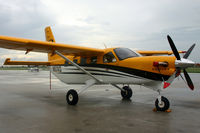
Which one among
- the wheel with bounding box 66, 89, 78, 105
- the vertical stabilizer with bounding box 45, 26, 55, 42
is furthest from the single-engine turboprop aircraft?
the vertical stabilizer with bounding box 45, 26, 55, 42

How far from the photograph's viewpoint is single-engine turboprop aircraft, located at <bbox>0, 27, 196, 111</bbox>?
6.19 meters

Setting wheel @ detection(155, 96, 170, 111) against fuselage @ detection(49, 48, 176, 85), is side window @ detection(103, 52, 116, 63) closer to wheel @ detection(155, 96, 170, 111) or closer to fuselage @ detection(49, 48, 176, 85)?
fuselage @ detection(49, 48, 176, 85)

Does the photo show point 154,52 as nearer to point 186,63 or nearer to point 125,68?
point 125,68

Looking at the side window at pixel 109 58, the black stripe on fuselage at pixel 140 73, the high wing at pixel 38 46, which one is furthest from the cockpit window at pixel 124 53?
the high wing at pixel 38 46

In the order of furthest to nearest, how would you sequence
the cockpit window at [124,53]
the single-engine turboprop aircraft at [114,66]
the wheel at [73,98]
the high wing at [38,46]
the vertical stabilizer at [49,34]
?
the vertical stabilizer at [49,34] < the wheel at [73,98] < the cockpit window at [124,53] < the high wing at [38,46] < the single-engine turboprop aircraft at [114,66]

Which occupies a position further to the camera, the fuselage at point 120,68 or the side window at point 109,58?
the side window at point 109,58

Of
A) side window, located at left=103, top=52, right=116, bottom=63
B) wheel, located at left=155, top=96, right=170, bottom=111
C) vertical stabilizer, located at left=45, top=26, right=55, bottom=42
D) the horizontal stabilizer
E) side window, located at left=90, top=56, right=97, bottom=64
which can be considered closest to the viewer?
wheel, located at left=155, top=96, right=170, bottom=111

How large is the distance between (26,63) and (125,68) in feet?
21.2

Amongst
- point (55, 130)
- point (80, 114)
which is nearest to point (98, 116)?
point (80, 114)

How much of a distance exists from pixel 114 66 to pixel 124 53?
0.64 m

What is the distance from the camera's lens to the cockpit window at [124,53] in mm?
7355

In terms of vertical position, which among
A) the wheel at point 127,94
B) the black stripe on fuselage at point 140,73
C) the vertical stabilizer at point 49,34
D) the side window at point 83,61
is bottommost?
the wheel at point 127,94

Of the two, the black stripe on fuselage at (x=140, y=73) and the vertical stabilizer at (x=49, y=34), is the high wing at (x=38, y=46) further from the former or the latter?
the vertical stabilizer at (x=49, y=34)

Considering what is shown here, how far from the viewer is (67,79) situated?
9.27 meters
